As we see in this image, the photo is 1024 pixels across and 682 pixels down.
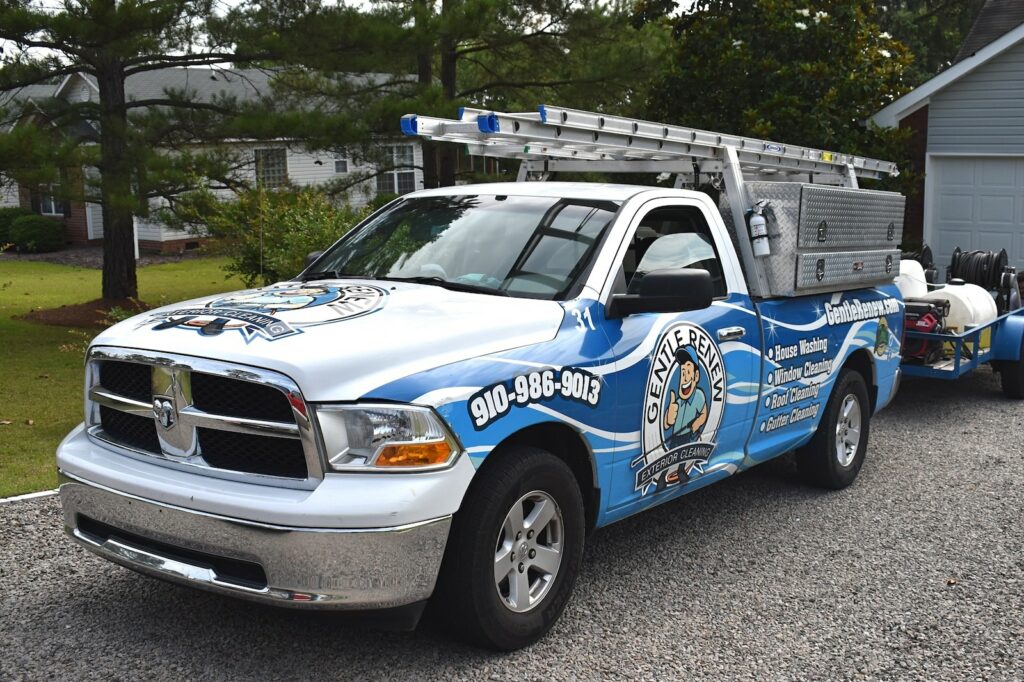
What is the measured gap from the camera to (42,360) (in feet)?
41.8

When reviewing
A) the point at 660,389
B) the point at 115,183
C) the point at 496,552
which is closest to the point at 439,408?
the point at 496,552

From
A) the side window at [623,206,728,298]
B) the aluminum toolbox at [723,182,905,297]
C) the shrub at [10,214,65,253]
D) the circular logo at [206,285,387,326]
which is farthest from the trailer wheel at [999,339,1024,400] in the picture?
the shrub at [10,214,65,253]

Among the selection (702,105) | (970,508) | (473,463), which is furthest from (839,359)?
(702,105)

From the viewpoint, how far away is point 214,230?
1380cm

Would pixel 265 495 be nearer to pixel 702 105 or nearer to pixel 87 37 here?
pixel 87 37

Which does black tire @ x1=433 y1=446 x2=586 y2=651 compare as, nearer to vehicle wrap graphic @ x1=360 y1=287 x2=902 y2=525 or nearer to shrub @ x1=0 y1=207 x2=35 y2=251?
vehicle wrap graphic @ x1=360 y1=287 x2=902 y2=525

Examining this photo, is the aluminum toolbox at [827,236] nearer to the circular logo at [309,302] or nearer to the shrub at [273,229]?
the circular logo at [309,302]

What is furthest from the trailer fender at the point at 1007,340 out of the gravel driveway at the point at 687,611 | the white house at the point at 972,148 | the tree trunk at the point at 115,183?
the tree trunk at the point at 115,183

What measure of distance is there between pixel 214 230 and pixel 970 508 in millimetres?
10116

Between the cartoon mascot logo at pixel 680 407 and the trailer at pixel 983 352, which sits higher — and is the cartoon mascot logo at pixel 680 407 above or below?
above

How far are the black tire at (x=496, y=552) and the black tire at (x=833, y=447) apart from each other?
2.72 metres

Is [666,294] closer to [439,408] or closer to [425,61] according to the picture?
[439,408]

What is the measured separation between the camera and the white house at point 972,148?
1619 centimetres

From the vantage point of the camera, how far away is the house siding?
16.2m
